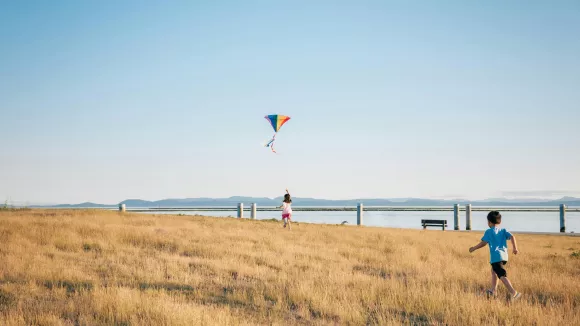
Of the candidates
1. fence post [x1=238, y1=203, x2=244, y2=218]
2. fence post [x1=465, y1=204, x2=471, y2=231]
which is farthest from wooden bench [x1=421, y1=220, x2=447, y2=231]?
fence post [x1=238, y1=203, x2=244, y2=218]

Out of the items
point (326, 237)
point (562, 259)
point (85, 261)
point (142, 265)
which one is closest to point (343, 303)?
point (142, 265)

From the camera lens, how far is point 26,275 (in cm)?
1051

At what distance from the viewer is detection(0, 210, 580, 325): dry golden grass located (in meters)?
7.73

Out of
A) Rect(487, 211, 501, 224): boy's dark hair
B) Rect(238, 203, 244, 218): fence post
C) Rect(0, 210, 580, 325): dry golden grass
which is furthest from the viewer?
Rect(238, 203, 244, 218): fence post

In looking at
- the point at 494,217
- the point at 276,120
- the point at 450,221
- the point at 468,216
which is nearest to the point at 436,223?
the point at 468,216

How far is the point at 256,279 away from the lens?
1127 cm

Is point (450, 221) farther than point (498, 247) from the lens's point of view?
Yes

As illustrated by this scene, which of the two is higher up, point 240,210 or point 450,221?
point 240,210

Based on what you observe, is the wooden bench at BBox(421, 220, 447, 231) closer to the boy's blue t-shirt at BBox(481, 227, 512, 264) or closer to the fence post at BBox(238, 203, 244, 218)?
the fence post at BBox(238, 203, 244, 218)

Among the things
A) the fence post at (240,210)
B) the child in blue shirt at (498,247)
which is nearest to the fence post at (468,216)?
the fence post at (240,210)

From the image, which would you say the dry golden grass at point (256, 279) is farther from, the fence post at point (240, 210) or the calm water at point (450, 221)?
the calm water at point (450, 221)

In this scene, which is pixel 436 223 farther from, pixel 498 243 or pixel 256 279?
pixel 498 243

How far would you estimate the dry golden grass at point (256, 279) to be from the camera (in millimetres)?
7734

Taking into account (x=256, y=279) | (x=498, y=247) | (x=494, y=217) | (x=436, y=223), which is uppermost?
(x=494, y=217)
